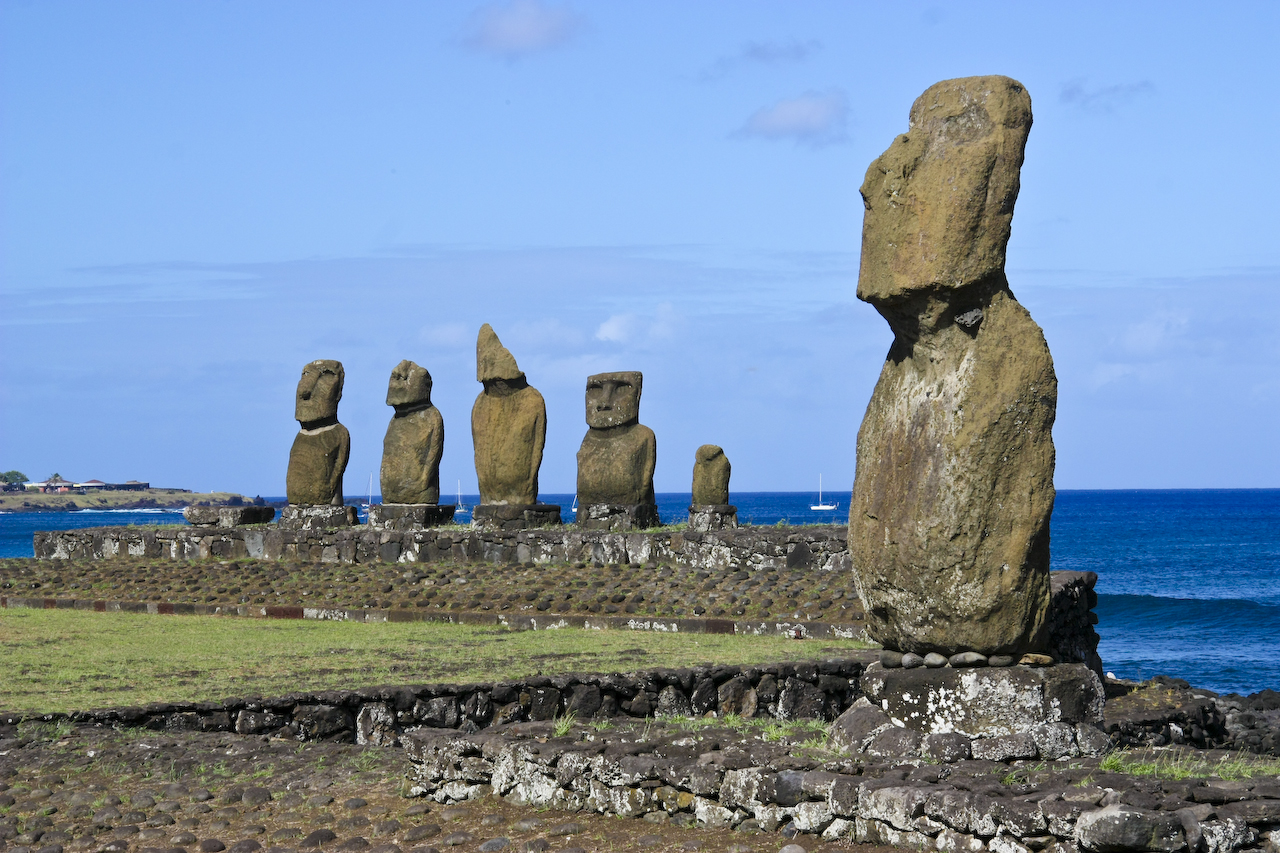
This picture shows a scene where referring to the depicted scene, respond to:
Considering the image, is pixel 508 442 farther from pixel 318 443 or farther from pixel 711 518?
pixel 318 443

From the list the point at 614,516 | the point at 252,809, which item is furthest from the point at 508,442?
the point at 252,809

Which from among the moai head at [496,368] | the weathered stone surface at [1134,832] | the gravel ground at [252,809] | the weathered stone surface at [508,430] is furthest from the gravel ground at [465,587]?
the weathered stone surface at [1134,832]

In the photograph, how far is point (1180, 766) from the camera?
653cm

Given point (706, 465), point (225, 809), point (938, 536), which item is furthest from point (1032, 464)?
point (706, 465)

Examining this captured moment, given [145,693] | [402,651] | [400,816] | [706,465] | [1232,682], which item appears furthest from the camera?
[1232,682]

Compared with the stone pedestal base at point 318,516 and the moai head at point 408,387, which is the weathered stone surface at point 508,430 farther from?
the stone pedestal base at point 318,516

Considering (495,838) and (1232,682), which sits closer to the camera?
(495,838)

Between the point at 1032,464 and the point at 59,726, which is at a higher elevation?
the point at 1032,464

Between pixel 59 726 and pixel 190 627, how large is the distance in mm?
7797

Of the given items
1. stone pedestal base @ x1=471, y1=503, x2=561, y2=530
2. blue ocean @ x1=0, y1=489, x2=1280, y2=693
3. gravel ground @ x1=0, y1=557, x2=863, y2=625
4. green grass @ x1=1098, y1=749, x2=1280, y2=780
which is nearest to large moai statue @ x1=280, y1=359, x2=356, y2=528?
gravel ground @ x1=0, y1=557, x2=863, y2=625

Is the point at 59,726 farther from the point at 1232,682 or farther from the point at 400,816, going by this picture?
the point at 1232,682

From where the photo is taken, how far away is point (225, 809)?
727 cm

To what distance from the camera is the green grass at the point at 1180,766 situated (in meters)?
6.37

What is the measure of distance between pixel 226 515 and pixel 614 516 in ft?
25.7
